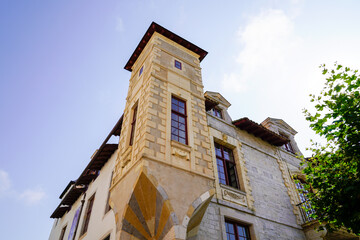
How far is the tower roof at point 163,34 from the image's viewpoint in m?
12.5

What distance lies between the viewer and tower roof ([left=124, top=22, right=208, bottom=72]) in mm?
12523

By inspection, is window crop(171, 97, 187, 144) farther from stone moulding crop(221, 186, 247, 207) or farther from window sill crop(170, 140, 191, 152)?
stone moulding crop(221, 186, 247, 207)

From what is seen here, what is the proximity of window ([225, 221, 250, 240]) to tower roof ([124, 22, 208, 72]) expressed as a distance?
8.33 metres

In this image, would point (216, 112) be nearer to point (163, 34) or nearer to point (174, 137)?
point (163, 34)

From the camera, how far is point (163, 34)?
41.4 feet

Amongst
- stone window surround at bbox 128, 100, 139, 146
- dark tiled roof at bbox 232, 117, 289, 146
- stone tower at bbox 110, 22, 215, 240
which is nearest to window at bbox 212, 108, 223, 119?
dark tiled roof at bbox 232, 117, 289, 146

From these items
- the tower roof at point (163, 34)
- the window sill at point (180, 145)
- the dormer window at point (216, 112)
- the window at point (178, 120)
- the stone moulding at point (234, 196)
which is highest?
the tower roof at point (163, 34)

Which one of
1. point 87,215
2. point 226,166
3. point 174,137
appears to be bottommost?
point 174,137

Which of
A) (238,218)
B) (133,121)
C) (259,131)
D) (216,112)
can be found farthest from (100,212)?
(259,131)

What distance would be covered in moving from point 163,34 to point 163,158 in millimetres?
7105

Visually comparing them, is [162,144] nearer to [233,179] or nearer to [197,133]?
[197,133]

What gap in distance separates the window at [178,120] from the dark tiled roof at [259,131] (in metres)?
5.30

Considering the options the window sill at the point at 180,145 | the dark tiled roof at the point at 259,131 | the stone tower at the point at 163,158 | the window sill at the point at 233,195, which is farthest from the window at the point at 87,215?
the dark tiled roof at the point at 259,131

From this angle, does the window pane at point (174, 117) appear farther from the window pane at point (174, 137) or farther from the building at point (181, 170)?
the window pane at point (174, 137)
